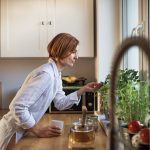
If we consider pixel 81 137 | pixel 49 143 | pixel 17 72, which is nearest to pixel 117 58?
pixel 81 137

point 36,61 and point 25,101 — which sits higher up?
point 36,61

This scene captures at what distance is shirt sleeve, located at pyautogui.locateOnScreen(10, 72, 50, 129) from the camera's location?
6.00ft

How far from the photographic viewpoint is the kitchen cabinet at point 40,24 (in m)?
3.39

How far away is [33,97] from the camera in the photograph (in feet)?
6.07

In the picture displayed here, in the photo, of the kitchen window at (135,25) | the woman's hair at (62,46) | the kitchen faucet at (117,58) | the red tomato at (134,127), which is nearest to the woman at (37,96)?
the woman's hair at (62,46)

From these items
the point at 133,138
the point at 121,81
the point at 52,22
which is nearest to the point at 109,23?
the point at 52,22

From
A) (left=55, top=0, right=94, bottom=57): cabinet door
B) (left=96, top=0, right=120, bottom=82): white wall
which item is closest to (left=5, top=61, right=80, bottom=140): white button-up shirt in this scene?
(left=96, top=0, right=120, bottom=82): white wall

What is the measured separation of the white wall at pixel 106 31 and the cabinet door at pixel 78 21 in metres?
0.25

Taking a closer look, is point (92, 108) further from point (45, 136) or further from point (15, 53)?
point (45, 136)

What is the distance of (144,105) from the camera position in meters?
1.74

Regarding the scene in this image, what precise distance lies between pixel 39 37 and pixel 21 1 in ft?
→ 1.28

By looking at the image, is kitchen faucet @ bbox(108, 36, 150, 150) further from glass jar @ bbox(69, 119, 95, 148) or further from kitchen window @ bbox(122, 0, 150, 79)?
kitchen window @ bbox(122, 0, 150, 79)

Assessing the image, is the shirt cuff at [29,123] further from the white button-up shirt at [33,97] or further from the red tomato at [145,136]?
the red tomato at [145,136]

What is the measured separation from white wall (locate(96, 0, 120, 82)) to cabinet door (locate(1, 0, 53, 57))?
0.59 metres
